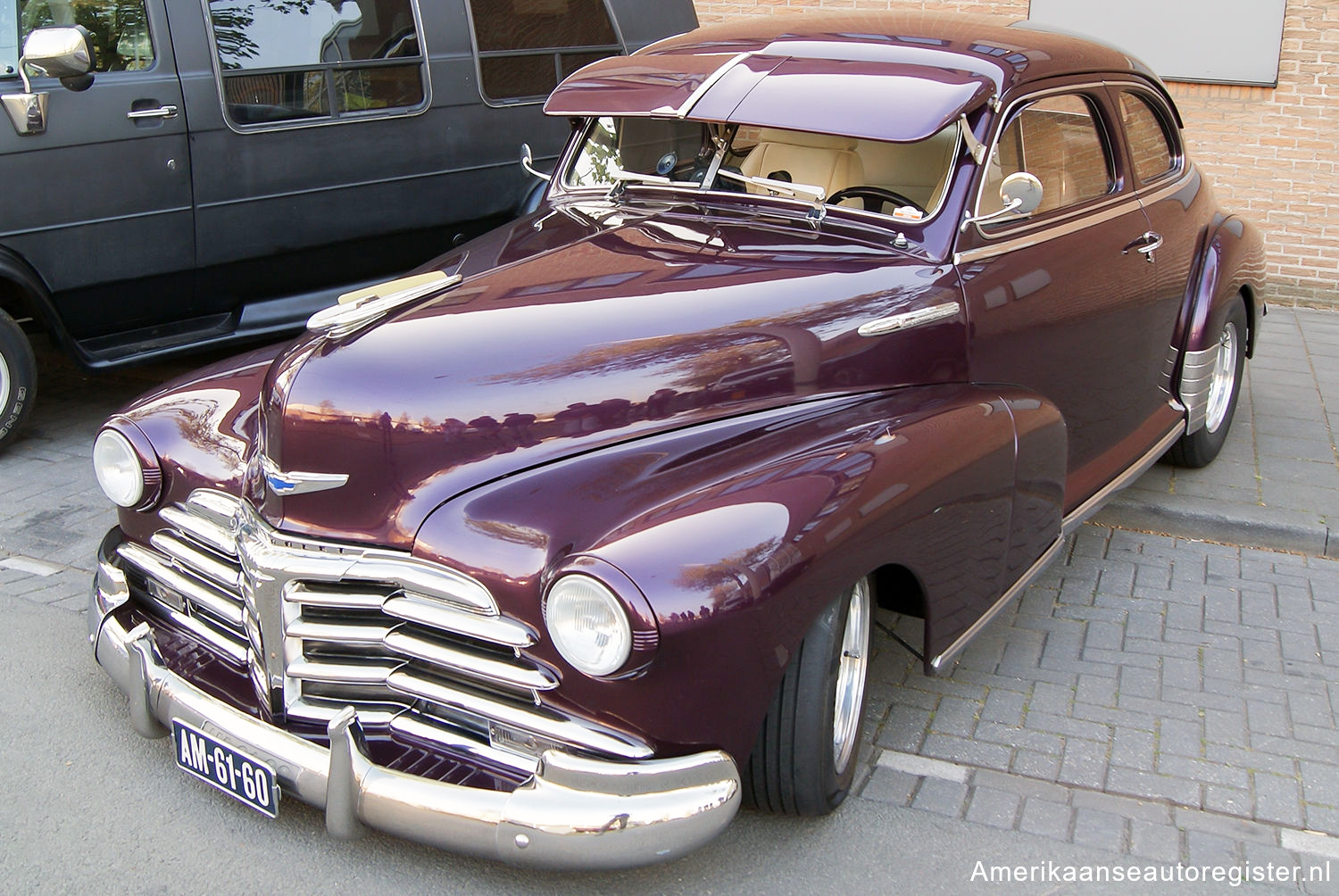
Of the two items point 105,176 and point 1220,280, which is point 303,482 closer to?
point 105,176

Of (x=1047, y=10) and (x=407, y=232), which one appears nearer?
(x=407, y=232)

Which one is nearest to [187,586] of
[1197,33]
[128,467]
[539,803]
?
[128,467]

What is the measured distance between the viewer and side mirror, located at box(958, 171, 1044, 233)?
3424 millimetres

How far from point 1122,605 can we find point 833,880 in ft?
6.16

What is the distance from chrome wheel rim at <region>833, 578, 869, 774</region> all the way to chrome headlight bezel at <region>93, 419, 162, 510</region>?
6.16 ft

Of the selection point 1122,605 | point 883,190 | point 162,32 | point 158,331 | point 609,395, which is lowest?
point 1122,605

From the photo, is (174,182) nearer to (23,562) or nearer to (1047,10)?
(23,562)

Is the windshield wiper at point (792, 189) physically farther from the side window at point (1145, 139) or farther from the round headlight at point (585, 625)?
the round headlight at point (585, 625)

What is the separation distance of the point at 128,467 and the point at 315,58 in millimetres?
3126

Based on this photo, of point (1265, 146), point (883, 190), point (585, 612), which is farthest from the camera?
point (1265, 146)

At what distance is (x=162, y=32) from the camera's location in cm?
529

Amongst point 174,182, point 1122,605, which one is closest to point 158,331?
point 174,182

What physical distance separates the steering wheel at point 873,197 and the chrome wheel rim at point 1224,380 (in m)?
2.34

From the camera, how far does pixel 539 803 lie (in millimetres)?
2369
